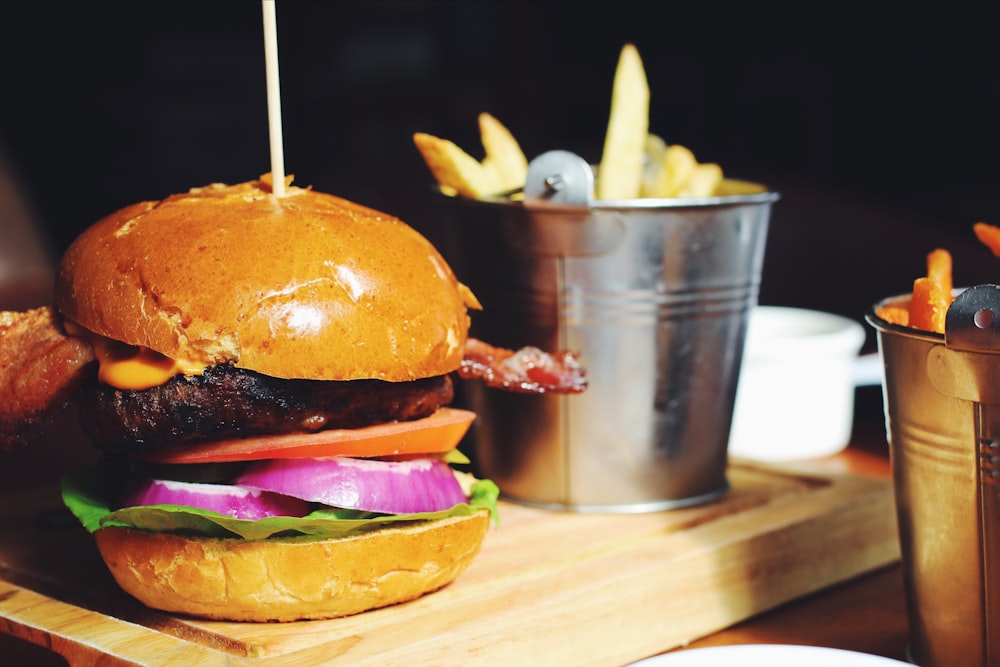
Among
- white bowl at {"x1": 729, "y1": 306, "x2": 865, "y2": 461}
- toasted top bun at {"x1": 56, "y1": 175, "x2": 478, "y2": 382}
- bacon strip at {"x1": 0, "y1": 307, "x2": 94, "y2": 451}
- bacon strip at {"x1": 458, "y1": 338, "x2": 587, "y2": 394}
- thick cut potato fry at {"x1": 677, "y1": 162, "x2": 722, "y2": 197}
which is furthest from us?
white bowl at {"x1": 729, "y1": 306, "x2": 865, "y2": 461}

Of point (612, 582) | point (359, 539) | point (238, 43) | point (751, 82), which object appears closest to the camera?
point (359, 539)

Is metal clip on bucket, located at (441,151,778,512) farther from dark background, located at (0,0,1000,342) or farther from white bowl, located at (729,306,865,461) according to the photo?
dark background, located at (0,0,1000,342)

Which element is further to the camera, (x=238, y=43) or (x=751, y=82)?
(x=238, y=43)

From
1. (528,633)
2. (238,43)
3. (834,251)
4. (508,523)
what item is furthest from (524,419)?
(238,43)

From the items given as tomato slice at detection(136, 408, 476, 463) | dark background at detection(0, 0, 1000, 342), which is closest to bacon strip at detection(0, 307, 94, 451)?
tomato slice at detection(136, 408, 476, 463)

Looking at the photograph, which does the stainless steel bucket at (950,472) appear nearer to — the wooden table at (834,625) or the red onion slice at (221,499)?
the wooden table at (834,625)

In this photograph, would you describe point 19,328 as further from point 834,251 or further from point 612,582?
point 834,251
